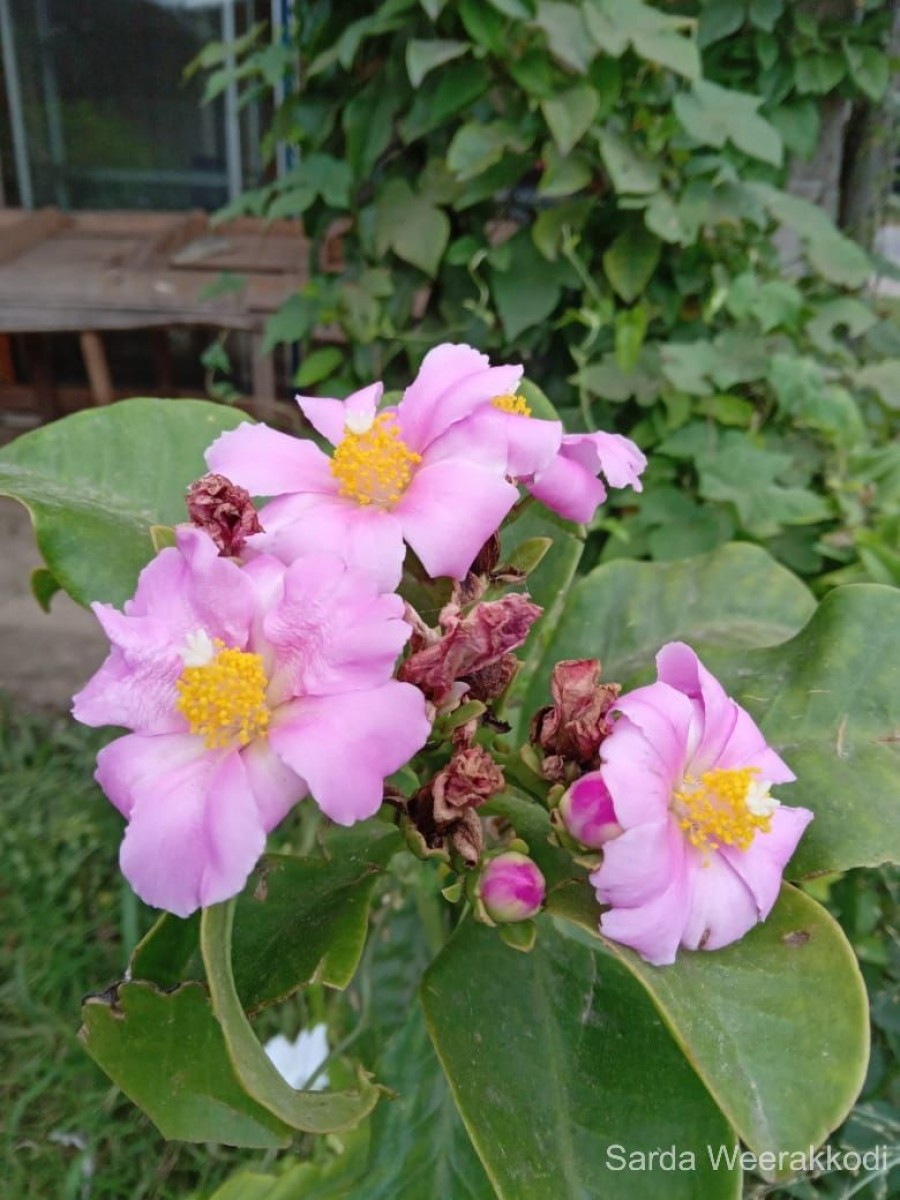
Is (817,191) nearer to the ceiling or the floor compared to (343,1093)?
nearer to the ceiling

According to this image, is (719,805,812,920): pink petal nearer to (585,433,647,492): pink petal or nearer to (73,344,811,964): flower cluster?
(73,344,811,964): flower cluster

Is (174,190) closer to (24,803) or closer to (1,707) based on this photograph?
(1,707)

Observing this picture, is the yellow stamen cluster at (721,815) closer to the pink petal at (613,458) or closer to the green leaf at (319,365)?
the pink petal at (613,458)

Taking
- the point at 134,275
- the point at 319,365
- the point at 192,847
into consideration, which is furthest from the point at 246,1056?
→ the point at 134,275

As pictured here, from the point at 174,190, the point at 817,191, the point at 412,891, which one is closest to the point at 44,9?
the point at 174,190

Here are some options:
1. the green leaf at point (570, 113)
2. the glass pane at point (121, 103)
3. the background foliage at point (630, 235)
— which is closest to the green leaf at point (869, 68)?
the background foliage at point (630, 235)

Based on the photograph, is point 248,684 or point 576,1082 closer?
point 248,684
